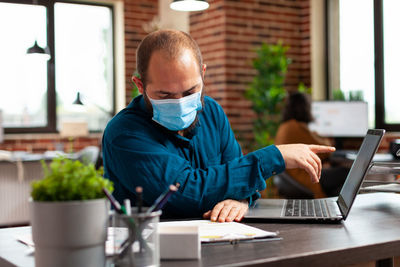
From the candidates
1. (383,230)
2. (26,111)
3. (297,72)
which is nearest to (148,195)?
(383,230)

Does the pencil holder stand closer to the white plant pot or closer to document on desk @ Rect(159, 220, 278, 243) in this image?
the white plant pot

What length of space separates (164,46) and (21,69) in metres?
5.42

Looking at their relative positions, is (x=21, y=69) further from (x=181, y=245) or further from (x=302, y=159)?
(x=181, y=245)

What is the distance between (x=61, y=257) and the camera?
0.91 meters

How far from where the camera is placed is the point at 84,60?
684 centimetres

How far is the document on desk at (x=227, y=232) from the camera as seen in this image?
1152 millimetres

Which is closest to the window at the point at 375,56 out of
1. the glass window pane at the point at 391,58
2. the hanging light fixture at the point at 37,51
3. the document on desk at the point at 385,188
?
the glass window pane at the point at 391,58

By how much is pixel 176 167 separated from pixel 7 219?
14.1 feet

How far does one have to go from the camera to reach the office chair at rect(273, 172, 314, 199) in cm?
422

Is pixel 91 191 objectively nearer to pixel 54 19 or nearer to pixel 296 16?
pixel 296 16

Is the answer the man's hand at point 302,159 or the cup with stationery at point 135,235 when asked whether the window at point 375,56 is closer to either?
the man's hand at point 302,159

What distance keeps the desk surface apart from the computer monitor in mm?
3988

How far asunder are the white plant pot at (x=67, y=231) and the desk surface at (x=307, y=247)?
14cm

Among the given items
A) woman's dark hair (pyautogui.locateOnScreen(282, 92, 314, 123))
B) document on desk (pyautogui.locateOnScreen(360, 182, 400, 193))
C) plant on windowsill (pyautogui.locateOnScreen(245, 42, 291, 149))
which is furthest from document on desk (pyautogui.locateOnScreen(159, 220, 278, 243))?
plant on windowsill (pyautogui.locateOnScreen(245, 42, 291, 149))
